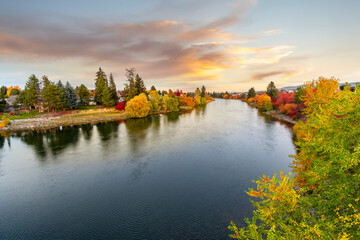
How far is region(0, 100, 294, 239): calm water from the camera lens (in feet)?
47.4

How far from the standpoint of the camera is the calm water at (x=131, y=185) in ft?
47.4

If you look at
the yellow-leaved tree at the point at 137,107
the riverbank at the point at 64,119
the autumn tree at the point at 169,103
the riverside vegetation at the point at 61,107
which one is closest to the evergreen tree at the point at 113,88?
the riverside vegetation at the point at 61,107

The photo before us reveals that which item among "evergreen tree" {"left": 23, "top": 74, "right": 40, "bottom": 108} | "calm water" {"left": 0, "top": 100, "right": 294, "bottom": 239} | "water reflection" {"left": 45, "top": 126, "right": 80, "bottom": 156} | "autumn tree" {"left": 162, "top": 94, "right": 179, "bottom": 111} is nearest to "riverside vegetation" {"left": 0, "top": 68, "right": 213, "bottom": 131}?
"evergreen tree" {"left": 23, "top": 74, "right": 40, "bottom": 108}

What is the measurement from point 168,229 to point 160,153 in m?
17.2

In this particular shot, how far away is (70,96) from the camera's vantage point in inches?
2781

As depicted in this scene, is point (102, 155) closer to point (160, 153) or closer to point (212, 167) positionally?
point (160, 153)

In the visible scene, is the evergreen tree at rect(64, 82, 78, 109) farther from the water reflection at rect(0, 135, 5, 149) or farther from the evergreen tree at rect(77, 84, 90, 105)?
the water reflection at rect(0, 135, 5, 149)

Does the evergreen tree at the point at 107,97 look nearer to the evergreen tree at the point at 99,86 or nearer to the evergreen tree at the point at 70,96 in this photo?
the evergreen tree at the point at 99,86

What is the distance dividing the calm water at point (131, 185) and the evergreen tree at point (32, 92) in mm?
35843

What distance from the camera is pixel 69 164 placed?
26.6 metres

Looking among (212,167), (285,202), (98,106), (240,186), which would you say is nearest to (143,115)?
(98,106)

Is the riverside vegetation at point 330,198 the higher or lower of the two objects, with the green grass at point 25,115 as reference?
lower

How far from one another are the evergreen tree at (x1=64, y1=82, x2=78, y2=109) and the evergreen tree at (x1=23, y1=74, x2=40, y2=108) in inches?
398

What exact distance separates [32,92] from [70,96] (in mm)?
12425
